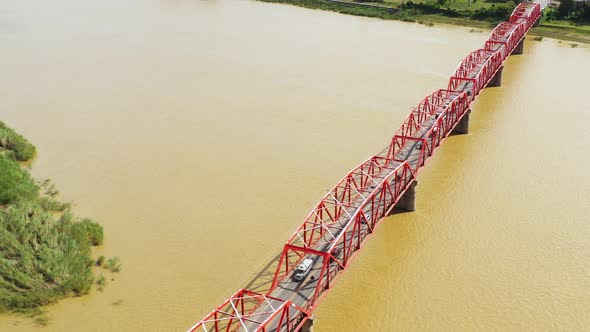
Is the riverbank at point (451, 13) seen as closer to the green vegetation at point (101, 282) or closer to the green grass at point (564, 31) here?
the green grass at point (564, 31)

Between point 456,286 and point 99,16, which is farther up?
point 99,16

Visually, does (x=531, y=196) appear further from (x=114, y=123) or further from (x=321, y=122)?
(x=114, y=123)

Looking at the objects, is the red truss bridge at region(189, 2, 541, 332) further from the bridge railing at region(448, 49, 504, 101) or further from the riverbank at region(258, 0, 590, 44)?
the riverbank at region(258, 0, 590, 44)

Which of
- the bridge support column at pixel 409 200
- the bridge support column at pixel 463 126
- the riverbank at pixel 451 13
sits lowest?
the bridge support column at pixel 409 200

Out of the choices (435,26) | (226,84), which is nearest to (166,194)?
(226,84)

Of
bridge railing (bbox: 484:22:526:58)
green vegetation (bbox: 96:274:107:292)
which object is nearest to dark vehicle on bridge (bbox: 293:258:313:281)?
green vegetation (bbox: 96:274:107:292)

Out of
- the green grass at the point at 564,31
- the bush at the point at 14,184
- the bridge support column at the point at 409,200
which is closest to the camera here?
the bridge support column at the point at 409,200

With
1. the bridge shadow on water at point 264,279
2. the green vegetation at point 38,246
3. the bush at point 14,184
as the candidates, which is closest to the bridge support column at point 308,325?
the bridge shadow on water at point 264,279
